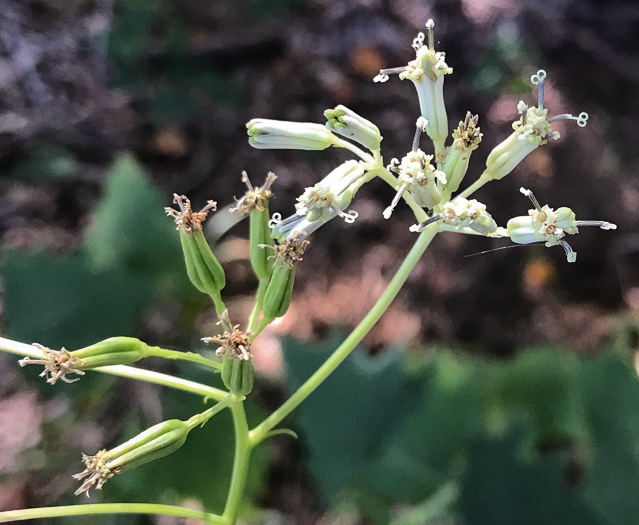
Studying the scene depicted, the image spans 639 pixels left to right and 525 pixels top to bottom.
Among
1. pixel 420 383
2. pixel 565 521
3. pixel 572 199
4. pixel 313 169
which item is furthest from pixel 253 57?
pixel 565 521

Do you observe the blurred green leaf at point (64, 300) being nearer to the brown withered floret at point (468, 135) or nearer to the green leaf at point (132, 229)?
the green leaf at point (132, 229)

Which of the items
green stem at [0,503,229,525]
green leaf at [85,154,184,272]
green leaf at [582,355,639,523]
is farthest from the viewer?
green leaf at [85,154,184,272]

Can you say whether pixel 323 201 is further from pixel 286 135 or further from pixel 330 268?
Answer: pixel 330 268

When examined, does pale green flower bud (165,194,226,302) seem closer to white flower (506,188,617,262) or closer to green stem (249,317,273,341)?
green stem (249,317,273,341)

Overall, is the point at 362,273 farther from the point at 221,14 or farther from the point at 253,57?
the point at 221,14

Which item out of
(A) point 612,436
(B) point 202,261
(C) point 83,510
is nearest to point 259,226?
(B) point 202,261

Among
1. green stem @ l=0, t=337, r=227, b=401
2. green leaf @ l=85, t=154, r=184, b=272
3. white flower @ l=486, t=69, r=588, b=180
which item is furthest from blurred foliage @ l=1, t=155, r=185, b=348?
white flower @ l=486, t=69, r=588, b=180

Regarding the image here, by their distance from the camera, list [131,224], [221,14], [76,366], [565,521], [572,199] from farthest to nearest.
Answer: [221,14], [572,199], [131,224], [565,521], [76,366]
